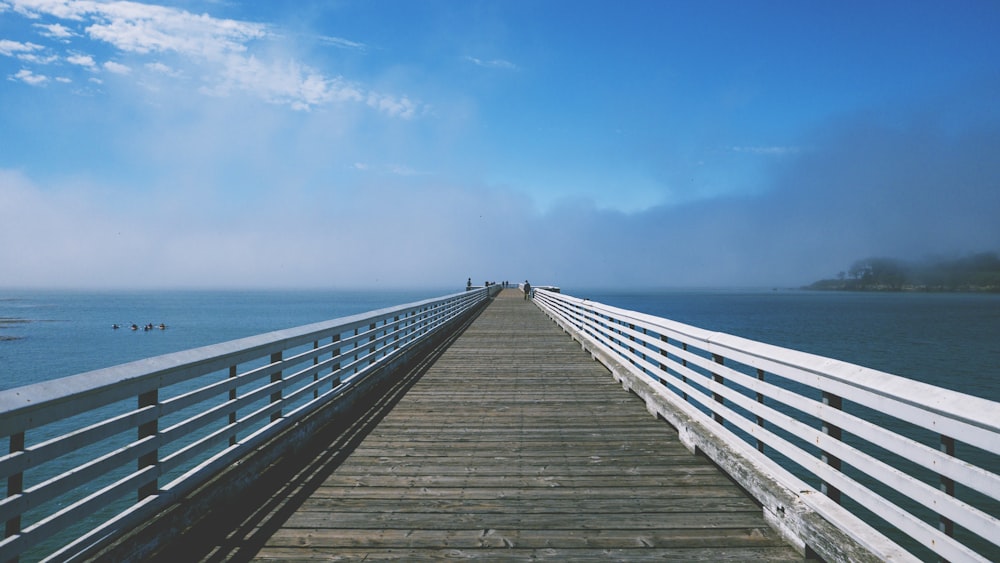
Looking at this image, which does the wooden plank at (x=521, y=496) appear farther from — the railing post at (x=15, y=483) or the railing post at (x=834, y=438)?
the railing post at (x=15, y=483)

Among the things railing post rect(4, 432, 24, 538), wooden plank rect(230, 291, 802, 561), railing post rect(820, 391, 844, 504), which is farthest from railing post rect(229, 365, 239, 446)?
railing post rect(820, 391, 844, 504)

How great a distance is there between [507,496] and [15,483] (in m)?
3.24

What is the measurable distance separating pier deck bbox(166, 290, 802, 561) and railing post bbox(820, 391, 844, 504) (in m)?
0.46

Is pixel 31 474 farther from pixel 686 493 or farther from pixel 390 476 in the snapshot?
pixel 686 493

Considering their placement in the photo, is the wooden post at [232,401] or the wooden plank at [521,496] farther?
the wooden post at [232,401]

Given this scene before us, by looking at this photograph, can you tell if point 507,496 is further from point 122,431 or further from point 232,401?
point 122,431

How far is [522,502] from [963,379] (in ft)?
109

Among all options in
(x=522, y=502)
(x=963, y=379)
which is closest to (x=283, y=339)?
(x=522, y=502)

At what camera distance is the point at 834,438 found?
3.58m

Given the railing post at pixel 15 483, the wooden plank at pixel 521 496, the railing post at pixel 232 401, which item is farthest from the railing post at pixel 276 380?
the railing post at pixel 15 483

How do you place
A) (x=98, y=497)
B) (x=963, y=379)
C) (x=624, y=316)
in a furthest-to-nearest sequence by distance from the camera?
(x=963, y=379)
(x=624, y=316)
(x=98, y=497)

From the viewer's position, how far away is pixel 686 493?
15.3ft

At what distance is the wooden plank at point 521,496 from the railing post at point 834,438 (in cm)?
48

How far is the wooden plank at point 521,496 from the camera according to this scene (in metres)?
3.79
